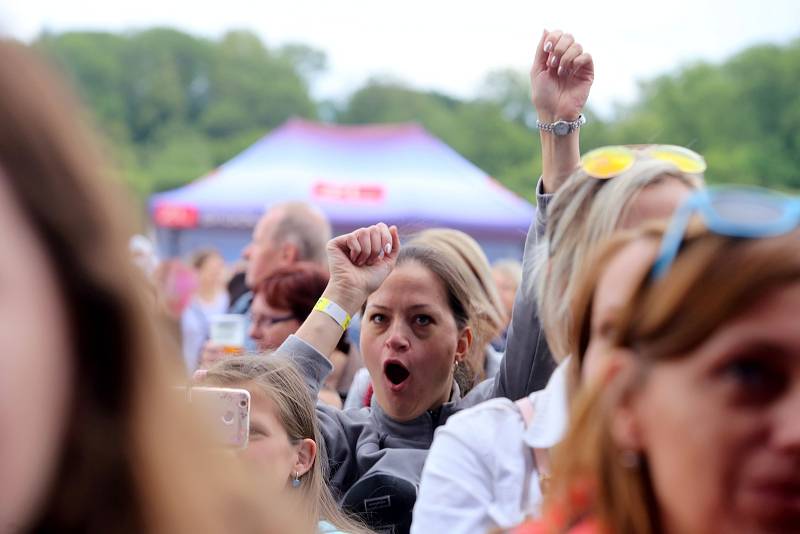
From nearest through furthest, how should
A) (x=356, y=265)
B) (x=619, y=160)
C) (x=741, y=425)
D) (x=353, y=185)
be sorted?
(x=741, y=425)
(x=619, y=160)
(x=356, y=265)
(x=353, y=185)

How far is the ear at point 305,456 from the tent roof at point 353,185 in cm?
952

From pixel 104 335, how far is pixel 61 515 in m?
0.14

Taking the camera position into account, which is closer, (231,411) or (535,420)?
(535,420)

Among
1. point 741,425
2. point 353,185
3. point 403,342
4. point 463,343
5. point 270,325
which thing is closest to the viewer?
point 741,425

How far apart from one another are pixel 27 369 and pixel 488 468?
1042mm

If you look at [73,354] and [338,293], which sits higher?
[73,354]

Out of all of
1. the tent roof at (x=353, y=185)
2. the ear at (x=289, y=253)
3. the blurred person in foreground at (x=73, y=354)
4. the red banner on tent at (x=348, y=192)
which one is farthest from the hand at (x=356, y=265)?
the red banner on tent at (x=348, y=192)

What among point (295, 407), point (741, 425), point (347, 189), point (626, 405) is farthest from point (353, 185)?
point (741, 425)

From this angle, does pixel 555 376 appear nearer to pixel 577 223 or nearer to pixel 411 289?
pixel 577 223

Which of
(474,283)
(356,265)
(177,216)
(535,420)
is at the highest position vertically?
(535,420)

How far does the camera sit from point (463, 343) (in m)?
2.83

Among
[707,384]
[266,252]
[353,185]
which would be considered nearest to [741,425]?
[707,384]

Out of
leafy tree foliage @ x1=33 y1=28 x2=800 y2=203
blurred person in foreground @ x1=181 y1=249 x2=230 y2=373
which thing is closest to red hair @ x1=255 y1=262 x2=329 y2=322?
blurred person in foreground @ x1=181 y1=249 x2=230 y2=373

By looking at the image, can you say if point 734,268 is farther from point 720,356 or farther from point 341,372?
point 341,372
